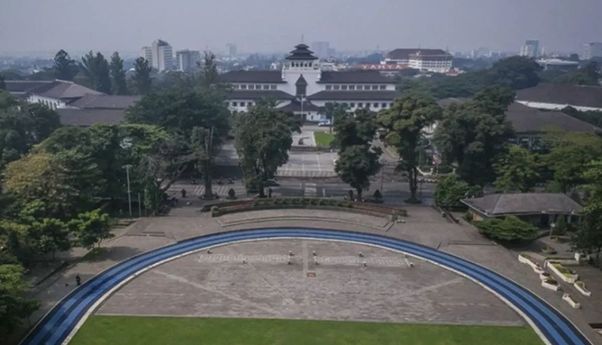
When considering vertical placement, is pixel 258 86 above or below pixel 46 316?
above

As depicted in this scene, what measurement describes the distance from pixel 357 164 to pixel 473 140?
430 inches

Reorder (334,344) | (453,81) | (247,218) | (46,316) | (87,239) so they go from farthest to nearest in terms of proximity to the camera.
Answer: (453,81)
(247,218)
(87,239)
(46,316)
(334,344)

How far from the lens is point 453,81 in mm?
114812

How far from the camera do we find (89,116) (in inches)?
2618

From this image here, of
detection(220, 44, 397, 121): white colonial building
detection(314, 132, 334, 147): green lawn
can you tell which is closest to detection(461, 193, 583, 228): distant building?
detection(314, 132, 334, 147): green lawn

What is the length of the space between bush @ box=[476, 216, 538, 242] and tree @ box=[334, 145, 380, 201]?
10048 mm

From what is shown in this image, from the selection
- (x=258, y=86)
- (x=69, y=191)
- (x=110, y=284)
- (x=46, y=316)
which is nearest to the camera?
(x=46, y=316)

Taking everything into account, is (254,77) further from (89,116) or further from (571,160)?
(571,160)

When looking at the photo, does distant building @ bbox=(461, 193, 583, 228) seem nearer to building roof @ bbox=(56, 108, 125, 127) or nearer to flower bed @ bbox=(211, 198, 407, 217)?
flower bed @ bbox=(211, 198, 407, 217)

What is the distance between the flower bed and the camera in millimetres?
39969

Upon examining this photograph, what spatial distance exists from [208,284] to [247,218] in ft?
36.7

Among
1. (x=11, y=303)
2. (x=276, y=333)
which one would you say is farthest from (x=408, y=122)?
(x=11, y=303)

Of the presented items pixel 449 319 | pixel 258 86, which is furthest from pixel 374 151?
pixel 258 86

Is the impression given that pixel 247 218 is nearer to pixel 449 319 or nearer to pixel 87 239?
pixel 87 239
